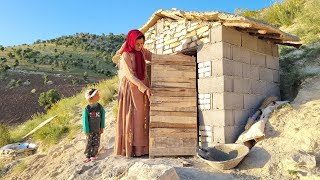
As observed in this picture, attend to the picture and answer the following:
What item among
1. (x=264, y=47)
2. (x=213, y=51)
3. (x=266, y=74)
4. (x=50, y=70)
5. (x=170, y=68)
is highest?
(x=50, y=70)

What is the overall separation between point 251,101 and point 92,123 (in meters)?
3.26

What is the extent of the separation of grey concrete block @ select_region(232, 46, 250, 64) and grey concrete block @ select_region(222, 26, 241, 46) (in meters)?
0.12

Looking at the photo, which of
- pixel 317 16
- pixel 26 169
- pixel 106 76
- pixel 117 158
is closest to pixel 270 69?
pixel 117 158

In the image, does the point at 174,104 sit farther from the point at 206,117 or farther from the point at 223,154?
the point at 223,154

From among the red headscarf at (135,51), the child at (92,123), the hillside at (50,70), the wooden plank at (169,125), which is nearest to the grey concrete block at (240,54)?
the wooden plank at (169,125)

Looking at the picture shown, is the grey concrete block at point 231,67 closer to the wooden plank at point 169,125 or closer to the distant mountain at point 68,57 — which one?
the wooden plank at point 169,125

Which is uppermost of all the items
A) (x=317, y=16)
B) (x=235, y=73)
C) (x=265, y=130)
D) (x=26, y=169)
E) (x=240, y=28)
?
(x=317, y=16)

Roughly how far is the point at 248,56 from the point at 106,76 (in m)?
31.8

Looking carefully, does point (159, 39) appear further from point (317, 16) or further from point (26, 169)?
point (317, 16)

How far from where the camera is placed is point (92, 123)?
595 cm

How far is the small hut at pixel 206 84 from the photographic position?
19.8 ft

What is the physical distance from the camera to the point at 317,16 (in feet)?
37.6

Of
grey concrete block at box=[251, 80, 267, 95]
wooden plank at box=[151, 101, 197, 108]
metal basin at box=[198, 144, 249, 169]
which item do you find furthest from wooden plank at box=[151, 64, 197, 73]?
metal basin at box=[198, 144, 249, 169]

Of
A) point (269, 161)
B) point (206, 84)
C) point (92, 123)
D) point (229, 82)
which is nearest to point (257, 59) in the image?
point (229, 82)
